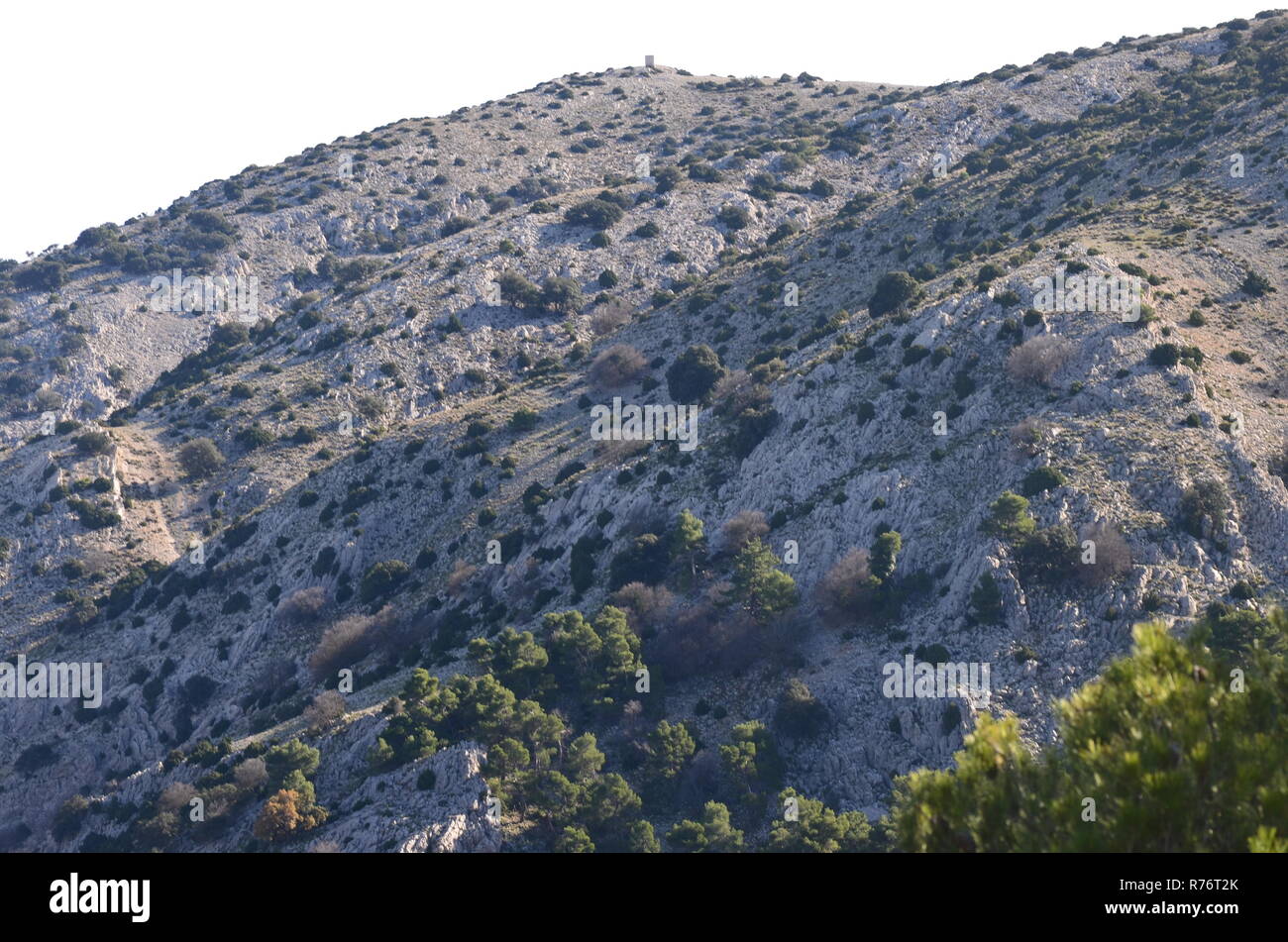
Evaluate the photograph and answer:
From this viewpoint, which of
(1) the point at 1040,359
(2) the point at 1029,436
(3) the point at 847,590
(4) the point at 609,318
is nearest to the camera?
(3) the point at 847,590

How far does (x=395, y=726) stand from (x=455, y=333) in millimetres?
60975

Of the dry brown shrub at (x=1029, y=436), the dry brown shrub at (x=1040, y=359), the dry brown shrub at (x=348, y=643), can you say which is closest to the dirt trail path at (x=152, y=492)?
the dry brown shrub at (x=348, y=643)

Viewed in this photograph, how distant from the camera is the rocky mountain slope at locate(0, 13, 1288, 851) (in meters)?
53.7

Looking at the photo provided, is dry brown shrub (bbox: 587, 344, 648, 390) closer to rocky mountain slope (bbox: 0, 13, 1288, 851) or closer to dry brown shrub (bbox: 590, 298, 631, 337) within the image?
rocky mountain slope (bbox: 0, 13, 1288, 851)

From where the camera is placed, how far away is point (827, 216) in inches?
4732

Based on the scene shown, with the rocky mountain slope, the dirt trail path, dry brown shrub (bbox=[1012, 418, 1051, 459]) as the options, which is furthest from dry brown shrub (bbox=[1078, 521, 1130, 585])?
the dirt trail path

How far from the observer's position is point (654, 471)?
75062mm

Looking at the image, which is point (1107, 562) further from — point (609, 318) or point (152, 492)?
point (152, 492)

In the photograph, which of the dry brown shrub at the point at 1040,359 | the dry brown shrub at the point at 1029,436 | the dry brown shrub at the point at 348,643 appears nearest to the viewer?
the dry brown shrub at the point at 1029,436

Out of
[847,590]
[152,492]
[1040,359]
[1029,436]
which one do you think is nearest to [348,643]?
[847,590]

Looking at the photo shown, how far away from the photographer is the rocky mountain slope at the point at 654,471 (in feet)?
176

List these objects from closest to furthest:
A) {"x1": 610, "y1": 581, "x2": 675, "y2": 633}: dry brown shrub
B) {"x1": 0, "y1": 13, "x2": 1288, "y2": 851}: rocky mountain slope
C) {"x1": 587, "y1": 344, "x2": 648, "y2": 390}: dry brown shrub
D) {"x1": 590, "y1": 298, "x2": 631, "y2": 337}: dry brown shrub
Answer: {"x1": 0, "y1": 13, "x2": 1288, "y2": 851}: rocky mountain slope → {"x1": 610, "y1": 581, "x2": 675, "y2": 633}: dry brown shrub → {"x1": 587, "y1": 344, "x2": 648, "y2": 390}: dry brown shrub → {"x1": 590, "y1": 298, "x2": 631, "y2": 337}: dry brown shrub

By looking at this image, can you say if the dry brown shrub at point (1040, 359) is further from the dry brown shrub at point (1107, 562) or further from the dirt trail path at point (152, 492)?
the dirt trail path at point (152, 492)

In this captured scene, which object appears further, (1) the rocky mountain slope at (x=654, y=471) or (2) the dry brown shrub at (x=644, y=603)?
(2) the dry brown shrub at (x=644, y=603)
